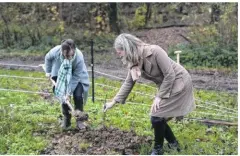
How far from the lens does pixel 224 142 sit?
6223 mm

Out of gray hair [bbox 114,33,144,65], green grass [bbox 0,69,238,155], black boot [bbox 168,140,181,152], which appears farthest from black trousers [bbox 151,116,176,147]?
gray hair [bbox 114,33,144,65]

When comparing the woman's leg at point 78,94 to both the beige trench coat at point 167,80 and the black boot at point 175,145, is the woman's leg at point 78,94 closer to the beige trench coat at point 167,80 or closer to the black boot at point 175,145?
the beige trench coat at point 167,80

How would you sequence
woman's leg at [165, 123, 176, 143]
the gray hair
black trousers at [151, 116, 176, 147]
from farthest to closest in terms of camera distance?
woman's leg at [165, 123, 176, 143] → black trousers at [151, 116, 176, 147] → the gray hair

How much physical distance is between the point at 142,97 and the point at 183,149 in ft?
11.9

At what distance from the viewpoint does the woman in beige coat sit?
4777 mm

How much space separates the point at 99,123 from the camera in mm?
6902

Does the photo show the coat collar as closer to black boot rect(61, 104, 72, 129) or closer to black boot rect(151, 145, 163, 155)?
black boot rect(151, 145, 163, 155)

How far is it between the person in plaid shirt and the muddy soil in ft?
0.90

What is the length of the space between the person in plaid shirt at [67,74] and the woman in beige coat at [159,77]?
39.6 inches

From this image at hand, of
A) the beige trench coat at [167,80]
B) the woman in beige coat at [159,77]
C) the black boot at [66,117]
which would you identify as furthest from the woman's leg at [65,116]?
the beige trench coat at [167,80]

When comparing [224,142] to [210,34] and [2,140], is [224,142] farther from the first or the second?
[210,34]

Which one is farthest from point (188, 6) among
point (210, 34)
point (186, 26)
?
point (210, 34)

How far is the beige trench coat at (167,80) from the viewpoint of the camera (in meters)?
4.80

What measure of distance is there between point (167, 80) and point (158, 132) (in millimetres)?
698
